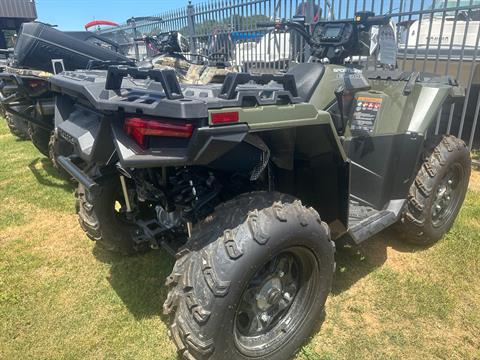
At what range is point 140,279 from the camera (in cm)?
310

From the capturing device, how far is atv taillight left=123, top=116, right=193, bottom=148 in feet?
5.40

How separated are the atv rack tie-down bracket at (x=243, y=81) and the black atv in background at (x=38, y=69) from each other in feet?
9.56

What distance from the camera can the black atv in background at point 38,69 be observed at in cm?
461

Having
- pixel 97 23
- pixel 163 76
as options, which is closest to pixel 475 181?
pixel 163 76

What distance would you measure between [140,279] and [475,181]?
4.40 meters

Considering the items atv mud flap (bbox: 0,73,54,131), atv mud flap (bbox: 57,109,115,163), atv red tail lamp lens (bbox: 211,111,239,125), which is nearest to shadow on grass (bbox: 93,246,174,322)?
atv mud flap (bbox: 57,109,115,163)

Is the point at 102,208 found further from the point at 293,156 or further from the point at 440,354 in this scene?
the point at 440,354

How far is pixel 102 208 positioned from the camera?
2.87m

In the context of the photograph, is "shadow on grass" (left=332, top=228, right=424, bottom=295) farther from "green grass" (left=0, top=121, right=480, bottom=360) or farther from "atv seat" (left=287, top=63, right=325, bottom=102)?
"atv seat" (left=287, top=63, right=325, bottom=102)

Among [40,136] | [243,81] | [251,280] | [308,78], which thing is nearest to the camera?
[243,81]

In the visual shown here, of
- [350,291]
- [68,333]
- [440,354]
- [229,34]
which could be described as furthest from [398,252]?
[229,34]

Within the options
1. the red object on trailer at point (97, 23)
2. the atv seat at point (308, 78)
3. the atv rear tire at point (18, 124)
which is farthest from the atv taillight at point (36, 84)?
the red object on trailer at point (97, 23)

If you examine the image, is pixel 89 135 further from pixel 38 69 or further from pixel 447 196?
pixel 38 69

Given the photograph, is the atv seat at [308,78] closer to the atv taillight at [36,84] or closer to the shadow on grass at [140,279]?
the shadow on grass at [140,279]
